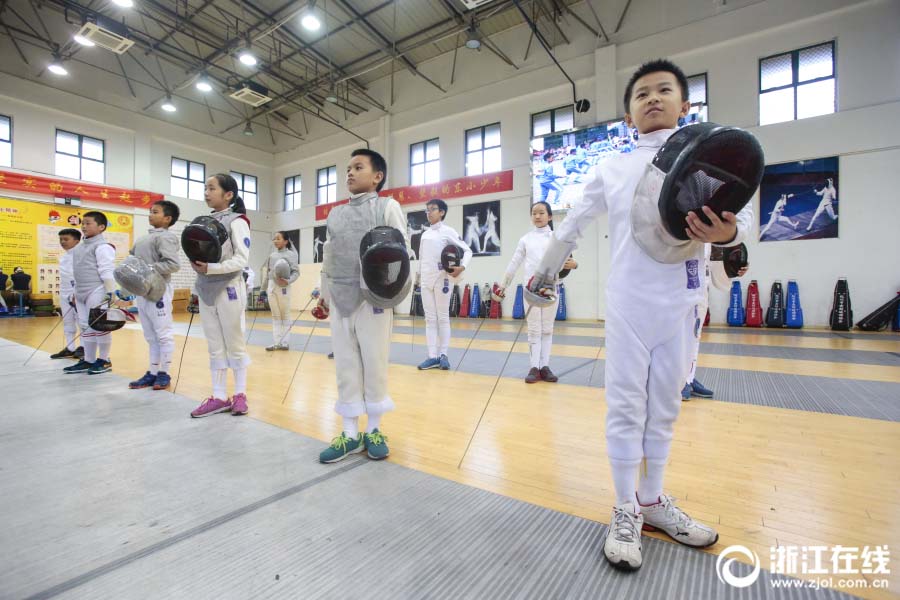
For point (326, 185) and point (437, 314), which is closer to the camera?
point (437, 314)

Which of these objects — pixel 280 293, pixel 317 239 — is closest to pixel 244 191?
pixel 317 239

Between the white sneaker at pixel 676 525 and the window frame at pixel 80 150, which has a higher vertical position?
the window frame at pixel 80 150

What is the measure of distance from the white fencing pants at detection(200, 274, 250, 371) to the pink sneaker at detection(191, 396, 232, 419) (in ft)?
0.69

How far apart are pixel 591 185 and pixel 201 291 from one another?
92.9 inches

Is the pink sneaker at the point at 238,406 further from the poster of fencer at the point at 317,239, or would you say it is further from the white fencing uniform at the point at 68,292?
the poster of fencer at the point at 317,239

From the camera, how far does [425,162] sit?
1180 centimetres

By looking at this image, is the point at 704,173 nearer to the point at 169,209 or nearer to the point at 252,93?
the point at 169,209

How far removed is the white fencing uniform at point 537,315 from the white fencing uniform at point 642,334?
6.91ft

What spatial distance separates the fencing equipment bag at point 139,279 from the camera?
2.94 m

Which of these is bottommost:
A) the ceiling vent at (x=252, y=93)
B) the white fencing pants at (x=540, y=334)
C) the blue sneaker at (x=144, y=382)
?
the blue sneaker at (x=144, y=382)

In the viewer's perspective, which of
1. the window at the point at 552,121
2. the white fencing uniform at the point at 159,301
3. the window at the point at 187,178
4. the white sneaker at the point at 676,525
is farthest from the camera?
the window at the point at 187,178

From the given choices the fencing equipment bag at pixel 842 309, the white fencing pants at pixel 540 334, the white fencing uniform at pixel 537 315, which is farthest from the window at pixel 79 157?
the fencing equipment bag at pixel 842 309

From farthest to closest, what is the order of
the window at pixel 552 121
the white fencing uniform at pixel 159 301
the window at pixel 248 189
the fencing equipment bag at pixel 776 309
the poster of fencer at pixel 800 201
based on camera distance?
the window at pixel 248 189
the window at pixel 552 121
the fencing equipment bag at pixel 776 309
the poster of fencer at pixel 800 201
the white fencing uniform at pixel 159 301

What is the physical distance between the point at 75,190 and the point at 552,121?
495 inches
